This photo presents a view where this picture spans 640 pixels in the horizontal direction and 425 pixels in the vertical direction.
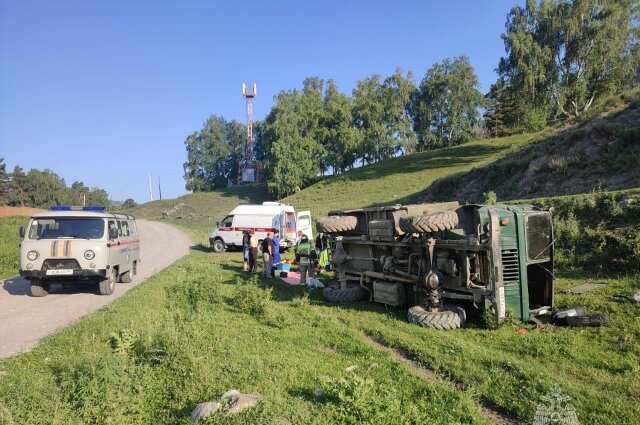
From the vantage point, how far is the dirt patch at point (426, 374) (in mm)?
4551

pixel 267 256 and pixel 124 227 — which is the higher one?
pixel 124 227

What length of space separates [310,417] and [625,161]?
56.2 ft

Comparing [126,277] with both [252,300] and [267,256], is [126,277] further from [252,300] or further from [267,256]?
[252,300]

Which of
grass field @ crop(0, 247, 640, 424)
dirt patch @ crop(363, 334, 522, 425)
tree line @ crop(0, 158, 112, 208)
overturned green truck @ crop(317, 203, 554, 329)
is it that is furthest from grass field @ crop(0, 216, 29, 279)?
tree line @ crop(0, 158, 112, 208)

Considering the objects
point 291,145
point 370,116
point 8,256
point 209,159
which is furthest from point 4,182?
point 8,256

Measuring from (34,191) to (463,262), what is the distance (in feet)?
349

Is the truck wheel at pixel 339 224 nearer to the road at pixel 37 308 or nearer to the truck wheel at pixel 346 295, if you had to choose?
the truck wheel at pixel 346 295

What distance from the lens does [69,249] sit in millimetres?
11211

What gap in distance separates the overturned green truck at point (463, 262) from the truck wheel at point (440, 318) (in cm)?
1

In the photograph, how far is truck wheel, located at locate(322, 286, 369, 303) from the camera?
10.3 meters

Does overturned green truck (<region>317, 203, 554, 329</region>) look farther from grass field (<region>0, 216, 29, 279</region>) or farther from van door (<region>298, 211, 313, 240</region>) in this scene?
van door (<region>298, 211, 313, 240</region>)

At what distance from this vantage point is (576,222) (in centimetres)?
1169

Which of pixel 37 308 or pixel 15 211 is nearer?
pixel 37 308

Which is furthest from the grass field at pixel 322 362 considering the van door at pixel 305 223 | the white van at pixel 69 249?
the van door at pixel 305 223
